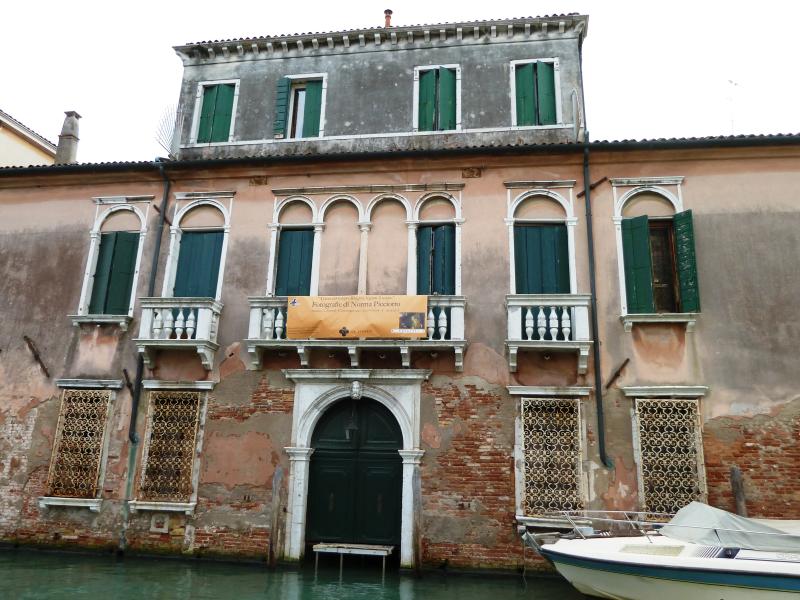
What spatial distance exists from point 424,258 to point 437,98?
3752mm

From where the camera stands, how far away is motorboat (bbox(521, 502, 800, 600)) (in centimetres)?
677

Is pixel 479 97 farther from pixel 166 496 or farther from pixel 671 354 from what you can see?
pixel 166 496

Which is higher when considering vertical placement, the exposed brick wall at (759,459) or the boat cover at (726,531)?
the exposed brick wall at (759,459)

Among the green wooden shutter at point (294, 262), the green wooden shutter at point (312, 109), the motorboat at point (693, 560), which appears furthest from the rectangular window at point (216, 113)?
the motorboat at point (693, 560)

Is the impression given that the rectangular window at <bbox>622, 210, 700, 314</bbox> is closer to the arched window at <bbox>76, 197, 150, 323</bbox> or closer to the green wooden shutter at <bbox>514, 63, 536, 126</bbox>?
the green wooden shutter at <bbox>514, 63, 536, 126</bbox>

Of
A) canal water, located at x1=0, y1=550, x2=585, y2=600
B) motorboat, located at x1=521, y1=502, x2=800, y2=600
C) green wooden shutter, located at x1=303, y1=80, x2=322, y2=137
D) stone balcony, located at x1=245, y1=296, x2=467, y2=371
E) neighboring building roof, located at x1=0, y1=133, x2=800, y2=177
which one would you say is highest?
green wooden shutter, located at x1=303, y1=80, x2=322, y2=137

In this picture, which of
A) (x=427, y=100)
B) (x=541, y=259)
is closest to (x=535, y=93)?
(x=427, y=100)

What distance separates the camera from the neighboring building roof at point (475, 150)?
11086 millimetres

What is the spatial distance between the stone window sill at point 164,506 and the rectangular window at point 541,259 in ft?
22.0

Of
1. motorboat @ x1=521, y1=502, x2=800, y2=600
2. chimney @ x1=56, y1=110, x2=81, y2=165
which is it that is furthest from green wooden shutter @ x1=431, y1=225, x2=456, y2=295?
chimney @ x1=56, y1=110, x2=81, y2=165

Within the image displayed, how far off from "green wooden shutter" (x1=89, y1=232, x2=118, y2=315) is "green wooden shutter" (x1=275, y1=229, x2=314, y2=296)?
3033 millimetres

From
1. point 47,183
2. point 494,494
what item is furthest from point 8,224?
point 494,494

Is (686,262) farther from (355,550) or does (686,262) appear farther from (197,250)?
(197,250)

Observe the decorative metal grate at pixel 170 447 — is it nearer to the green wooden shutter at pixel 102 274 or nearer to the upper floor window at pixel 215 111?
the green wooden shutter at pixel 102 274
